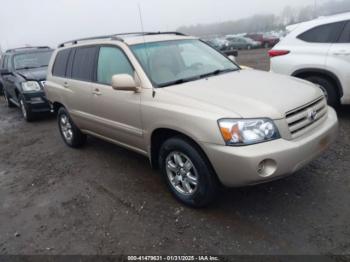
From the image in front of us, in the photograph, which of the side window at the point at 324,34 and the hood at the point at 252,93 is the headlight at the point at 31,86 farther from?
the side window at the point at 324,34

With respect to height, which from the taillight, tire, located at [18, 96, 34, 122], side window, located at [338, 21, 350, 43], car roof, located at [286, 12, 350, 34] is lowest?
tire, located at [18, 96, 34, 122]

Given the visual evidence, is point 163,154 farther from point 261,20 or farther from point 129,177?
point 261,20

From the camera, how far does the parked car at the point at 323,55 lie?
16.7ft

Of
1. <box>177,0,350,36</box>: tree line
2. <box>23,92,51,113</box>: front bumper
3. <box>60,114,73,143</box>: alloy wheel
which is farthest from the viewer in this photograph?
<box>177,0,350,36</box>: tree line

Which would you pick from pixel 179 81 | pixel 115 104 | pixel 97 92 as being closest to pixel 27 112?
pixel 97 92

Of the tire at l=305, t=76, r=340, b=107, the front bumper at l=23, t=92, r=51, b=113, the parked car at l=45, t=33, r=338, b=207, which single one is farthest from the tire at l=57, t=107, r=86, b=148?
the tire at l=305, t=76, r=340, b=107

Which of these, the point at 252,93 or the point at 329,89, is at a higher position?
the point at 252,93

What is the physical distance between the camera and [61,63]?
534 cm

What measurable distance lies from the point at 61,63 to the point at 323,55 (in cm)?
438

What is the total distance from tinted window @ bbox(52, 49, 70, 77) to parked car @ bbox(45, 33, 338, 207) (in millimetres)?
531

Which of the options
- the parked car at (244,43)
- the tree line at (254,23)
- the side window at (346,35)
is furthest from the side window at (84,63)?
the tree line at (254,23)

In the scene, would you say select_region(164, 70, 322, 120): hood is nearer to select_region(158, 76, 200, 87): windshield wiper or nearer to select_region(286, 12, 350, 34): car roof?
select_region(158, 76, 200, 87): windshield wiper

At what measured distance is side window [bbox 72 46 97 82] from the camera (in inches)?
174

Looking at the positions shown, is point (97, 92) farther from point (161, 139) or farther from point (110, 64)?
point (161, 139)
